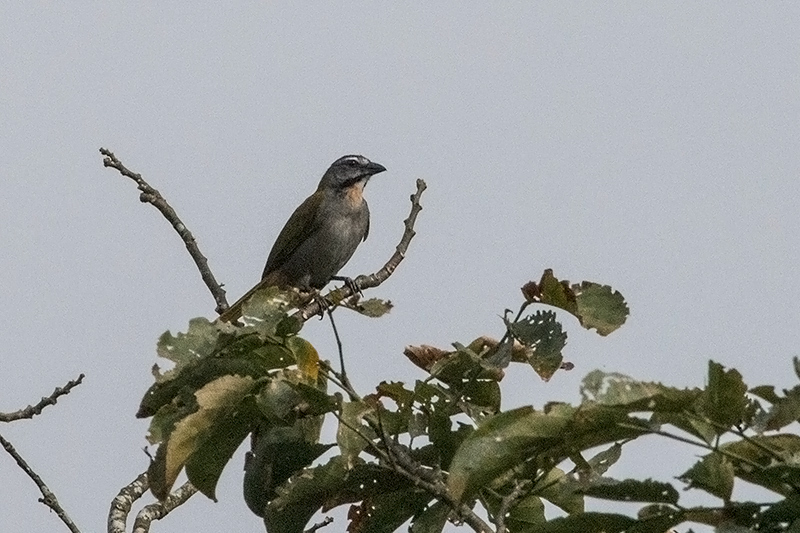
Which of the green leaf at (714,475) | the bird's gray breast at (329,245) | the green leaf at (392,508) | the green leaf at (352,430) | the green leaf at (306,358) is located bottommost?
the green leaf at (714,475)

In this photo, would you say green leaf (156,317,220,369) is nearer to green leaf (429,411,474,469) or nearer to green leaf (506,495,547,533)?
green leaf (429,411,474,469)

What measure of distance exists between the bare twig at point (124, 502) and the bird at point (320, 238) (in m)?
5.41

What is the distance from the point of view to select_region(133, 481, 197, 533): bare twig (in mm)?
→ 5434

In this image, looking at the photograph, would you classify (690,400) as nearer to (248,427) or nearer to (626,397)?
(626,397)

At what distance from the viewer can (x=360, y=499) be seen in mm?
3588

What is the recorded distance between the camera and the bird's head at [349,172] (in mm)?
12609

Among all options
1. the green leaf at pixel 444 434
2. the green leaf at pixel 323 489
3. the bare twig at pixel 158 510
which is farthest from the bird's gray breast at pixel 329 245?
the green leaf at pixel 444 434

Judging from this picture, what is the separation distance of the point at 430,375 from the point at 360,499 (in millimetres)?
369

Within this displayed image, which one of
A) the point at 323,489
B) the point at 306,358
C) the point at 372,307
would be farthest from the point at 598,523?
the point at 372,307

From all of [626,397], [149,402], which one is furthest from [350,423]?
[626,397]

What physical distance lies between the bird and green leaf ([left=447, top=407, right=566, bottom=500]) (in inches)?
339

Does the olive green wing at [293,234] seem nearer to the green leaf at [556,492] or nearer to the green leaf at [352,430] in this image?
the green leaf at [556,492]

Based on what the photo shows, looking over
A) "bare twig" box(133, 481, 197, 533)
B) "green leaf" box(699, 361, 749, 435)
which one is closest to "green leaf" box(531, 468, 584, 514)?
"green leaf" box(699, 361, 749, 435)

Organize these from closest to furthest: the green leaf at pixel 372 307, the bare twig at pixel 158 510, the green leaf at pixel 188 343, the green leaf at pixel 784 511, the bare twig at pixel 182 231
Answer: the green leaf at pixel 784 511 < the green leaf at pixel 188 343 < the green leaf at pixel 372 307 < the bare twig at pixel 158 510 < the bare twig at pixel 182 231
